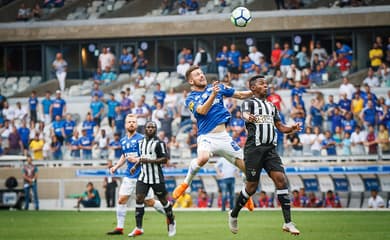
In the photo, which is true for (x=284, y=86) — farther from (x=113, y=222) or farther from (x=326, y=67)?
(x=113, y=222)

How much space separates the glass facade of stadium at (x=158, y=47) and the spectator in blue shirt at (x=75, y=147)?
299 inches

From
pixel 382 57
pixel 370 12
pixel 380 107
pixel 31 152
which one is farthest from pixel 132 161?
pixel 370 12

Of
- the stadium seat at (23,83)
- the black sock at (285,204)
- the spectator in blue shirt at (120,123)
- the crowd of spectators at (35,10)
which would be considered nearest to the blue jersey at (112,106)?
the spectator in blue shirt at (120,123)

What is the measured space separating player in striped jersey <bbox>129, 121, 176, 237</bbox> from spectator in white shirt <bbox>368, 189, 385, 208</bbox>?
1292cm

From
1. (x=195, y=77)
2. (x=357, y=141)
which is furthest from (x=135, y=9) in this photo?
(x=195, y=77)

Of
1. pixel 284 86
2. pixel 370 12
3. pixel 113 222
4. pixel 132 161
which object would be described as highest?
pixel 370 12

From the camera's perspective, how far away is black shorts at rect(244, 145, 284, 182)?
14.6 meters

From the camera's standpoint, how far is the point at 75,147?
112 feet

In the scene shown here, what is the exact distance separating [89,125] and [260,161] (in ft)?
70.5

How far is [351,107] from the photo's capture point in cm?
3216

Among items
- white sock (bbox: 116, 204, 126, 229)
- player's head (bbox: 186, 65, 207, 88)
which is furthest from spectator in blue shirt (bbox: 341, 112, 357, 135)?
player's head (bbox: 186, 65, 207, 88)

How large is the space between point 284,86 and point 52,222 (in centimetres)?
1523

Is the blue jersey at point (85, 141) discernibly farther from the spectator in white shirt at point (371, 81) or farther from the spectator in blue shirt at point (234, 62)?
the spectator in white shirt at point (371, 81)

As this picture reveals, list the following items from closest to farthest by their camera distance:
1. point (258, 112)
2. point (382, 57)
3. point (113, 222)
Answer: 1. point (258, 112)
2. point (113, 222)
3. point (382, 57)
